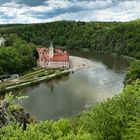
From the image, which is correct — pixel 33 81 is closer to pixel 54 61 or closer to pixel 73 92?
pixel 73 92

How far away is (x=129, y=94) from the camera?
25672 millimetres

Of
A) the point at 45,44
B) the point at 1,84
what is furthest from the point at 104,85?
the point at 45,44

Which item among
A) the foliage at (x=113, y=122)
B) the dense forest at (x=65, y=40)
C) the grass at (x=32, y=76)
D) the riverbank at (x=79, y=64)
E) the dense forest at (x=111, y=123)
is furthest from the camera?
the riverbank at (x=79, y=64)

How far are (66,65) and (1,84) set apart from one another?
22112 millimetres

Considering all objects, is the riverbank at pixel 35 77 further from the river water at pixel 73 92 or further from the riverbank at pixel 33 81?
the river water at pixel 73 92

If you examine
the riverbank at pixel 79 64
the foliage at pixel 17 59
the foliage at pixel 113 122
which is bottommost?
the riverbank at pixel 79 64

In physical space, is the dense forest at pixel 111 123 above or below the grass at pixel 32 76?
above

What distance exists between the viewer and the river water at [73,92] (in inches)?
1884

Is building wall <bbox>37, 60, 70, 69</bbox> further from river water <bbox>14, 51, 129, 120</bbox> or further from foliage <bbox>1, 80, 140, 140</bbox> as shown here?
foliage <bbox>1, 80, 140, 140</bbox>

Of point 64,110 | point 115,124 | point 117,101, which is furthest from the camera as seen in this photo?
point 64,110

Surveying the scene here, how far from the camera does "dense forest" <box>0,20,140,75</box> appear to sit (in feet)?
253

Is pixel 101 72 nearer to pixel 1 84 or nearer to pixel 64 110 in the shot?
pixel 1 84

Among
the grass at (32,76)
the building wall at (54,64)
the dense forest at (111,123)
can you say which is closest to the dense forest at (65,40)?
the building wall at (54,64)

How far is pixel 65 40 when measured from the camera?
454ft
